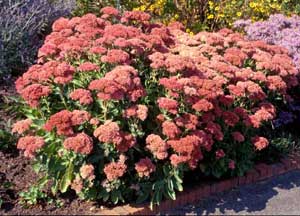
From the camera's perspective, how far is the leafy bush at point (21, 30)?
6.60m

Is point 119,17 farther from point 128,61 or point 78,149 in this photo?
point 78,149

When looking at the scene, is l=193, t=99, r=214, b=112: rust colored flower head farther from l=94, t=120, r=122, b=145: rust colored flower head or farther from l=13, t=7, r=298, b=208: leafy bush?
l=94, t=120, r=122, b=145: rust colored flower head

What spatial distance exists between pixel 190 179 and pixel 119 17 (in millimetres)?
2090

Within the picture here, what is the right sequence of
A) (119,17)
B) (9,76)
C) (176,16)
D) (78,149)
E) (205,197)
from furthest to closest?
1. (176,16)
2. (9,76)
3. (119,17)
4. (205,197)
5. (78,149)

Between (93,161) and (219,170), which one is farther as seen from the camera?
(219,170)

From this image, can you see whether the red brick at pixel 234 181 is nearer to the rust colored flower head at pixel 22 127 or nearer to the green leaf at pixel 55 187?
the green leaf at pixel 55 187

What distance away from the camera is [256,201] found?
201 inches

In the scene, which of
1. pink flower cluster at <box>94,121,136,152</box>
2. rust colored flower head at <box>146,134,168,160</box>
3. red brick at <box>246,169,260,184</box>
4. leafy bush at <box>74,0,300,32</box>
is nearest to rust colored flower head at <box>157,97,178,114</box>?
rust colored flower head at <box>146,134,168,160</box>

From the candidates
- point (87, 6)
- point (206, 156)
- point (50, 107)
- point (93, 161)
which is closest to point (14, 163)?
point (50, 107)

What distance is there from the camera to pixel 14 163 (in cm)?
523

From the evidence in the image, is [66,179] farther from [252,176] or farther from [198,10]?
[198,10]

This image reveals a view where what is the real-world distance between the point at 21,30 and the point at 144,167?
10.4ft

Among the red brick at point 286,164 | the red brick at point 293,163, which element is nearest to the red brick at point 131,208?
the red brick at point 286,164

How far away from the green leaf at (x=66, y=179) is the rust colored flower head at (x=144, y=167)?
1.85 feet
